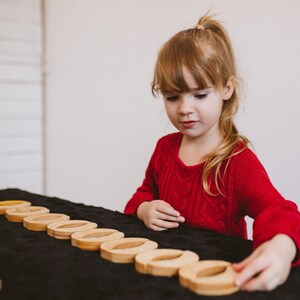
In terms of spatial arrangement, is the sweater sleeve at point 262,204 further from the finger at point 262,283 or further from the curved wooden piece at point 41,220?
the curved wooden piece at point 41,220

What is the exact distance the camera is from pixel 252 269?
583 mm

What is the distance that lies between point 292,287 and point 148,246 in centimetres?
24

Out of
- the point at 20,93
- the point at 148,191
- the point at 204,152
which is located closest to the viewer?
the point at 204,152

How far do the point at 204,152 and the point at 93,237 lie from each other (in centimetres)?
35

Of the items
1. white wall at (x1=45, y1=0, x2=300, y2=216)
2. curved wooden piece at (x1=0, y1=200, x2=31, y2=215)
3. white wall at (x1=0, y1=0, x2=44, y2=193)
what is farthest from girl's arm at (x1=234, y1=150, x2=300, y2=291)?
white wall at (x1=0, y1=0, x2=44, y2=193)

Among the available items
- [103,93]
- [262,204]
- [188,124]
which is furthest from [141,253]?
[103,93]

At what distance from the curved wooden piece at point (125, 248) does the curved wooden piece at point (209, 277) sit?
105 mm

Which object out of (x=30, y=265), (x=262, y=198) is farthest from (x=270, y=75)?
(x=30, y=265)

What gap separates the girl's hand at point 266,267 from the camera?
1.88 feet

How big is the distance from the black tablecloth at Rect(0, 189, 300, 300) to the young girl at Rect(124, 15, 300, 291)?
9 cm

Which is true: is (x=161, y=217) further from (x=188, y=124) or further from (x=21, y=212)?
(x=21, y=212)

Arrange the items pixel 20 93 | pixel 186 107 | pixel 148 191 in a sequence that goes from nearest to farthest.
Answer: pixel 186 107
pixel 148 191
pixel 20 93

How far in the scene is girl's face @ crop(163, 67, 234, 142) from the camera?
932mm

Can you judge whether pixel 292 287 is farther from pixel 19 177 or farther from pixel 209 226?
pixel 19 177
